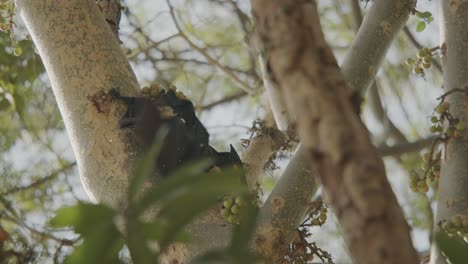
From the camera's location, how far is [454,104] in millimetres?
1503

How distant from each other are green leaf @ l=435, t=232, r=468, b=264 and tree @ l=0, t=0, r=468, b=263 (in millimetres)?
80

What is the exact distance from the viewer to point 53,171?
10.8ft

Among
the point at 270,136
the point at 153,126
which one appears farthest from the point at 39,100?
the point at 153,126

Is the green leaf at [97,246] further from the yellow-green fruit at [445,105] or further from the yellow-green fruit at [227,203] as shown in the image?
the yellow-green fruit at [445,105]

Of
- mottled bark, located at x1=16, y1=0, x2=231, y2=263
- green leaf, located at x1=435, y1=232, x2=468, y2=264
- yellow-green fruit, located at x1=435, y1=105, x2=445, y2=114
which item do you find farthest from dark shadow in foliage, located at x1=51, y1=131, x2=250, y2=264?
yellow-green fruit, located at x1=435, y1=105, x2=445, y2=114

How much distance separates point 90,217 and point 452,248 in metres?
0.36

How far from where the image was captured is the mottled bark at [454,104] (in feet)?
4.51

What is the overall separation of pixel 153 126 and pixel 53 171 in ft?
6.22

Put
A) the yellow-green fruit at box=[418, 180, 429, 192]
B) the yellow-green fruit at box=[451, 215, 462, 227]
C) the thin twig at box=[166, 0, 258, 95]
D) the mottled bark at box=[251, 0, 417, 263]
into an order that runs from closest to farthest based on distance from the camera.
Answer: the mottled bark at box=[251, 0, 417, 263]
the yellow-green fruit at box=[451, 215, 462, 227]
the yellow-green fruit at box=[418, 180, 429, 192]
the thin twig at box=[166, 0, 258, 95]

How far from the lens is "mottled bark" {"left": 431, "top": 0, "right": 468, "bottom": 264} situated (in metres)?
1.38

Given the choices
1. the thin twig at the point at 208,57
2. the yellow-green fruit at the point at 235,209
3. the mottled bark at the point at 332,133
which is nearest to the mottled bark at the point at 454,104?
the yellow-green fruit at the point at 235,209

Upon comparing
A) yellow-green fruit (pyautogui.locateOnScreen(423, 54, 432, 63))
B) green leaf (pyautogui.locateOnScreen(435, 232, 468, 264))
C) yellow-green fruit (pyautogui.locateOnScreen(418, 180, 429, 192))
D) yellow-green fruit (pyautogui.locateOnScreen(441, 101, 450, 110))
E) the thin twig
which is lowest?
green leaf (pyautogui.locateOnScreen(435, 232, 468, 264))

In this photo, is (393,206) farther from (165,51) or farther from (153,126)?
(165,51)

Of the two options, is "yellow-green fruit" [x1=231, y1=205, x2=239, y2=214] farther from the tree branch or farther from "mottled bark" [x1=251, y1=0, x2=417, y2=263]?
"mottled bark" [x1=251, y1=0, x2=417, y2=263]
